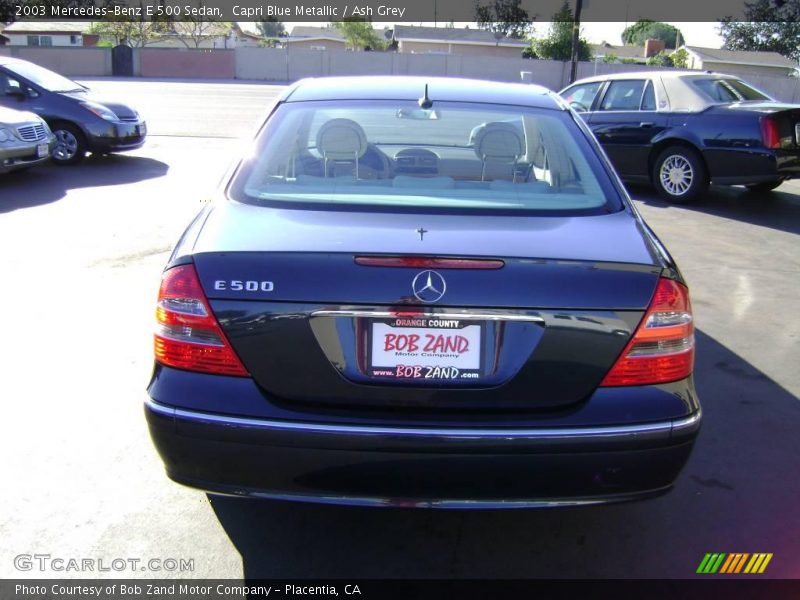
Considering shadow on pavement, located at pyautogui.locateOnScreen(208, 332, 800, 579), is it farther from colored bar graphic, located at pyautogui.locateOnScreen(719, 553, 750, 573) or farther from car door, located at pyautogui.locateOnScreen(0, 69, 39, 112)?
car door, located at pyautogui.locateOnScreen(0, 69, 39, 112)

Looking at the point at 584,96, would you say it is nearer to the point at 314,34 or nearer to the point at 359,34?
the point at 359,34

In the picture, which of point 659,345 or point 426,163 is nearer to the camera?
point 659,345

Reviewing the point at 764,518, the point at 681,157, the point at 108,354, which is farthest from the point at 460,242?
the point at 681,157

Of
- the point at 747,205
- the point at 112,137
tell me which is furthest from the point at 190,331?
the point at 112,137

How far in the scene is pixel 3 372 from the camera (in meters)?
4.18

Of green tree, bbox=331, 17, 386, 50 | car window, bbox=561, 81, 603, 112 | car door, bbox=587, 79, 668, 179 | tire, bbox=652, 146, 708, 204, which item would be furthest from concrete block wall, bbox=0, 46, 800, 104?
tire, bbox=652, 146, 708, 204

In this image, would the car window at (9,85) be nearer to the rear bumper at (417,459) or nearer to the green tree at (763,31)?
the rear bumper at (417,459)

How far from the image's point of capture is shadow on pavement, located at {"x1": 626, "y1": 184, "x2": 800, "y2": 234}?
8883mm

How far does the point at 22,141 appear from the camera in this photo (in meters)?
9.57

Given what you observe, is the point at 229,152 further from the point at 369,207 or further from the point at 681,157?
the point at 369,207

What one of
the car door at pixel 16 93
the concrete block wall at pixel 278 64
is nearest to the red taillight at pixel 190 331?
the car door at pixel 16 93

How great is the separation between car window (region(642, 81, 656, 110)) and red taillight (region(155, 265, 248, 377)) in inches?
342

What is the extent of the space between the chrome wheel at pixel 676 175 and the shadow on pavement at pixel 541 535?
6660mm

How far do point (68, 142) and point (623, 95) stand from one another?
8.15m
